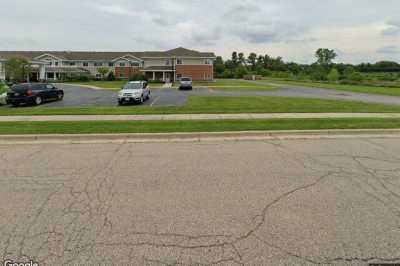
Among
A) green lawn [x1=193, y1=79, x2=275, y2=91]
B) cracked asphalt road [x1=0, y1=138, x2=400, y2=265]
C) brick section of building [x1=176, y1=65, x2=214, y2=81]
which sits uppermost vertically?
brick section of building [x1=176, y1=65, x2=214, y2=81]

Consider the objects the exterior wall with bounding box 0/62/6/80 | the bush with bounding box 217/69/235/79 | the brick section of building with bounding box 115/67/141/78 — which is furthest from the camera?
the bush with bounding box 217/69/235/79

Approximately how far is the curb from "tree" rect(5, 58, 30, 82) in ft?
184

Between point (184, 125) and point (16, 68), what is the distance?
2289 inches

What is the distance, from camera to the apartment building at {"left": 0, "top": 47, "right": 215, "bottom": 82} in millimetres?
59188

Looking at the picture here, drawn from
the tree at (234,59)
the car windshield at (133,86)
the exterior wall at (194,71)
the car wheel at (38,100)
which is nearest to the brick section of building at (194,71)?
the exterior wall at (194,71)

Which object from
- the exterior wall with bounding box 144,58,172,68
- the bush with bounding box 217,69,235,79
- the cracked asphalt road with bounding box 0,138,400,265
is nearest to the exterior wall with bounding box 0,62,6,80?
the exterior wall with bounding box 144,58,172,68

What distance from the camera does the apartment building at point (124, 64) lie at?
5919cm

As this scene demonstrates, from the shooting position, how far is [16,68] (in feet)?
175

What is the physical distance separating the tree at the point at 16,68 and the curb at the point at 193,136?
56182mm

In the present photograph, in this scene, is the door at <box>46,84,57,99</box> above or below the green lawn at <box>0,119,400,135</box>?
above

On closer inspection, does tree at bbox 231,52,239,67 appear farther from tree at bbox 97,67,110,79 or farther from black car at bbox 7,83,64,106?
black car at bbox 7,83,64,106

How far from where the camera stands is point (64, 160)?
19.8 feet

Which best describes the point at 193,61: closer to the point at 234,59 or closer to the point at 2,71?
the point at 2,71

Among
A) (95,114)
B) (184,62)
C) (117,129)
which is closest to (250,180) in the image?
(117,129)
